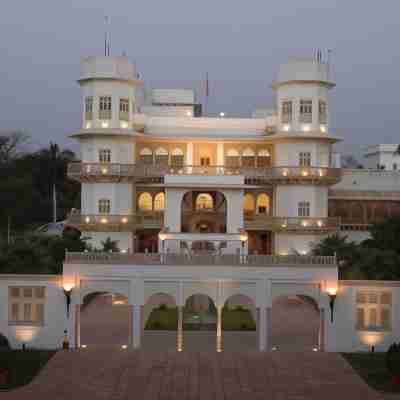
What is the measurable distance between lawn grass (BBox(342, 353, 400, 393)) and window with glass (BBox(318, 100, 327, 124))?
23955 millimetres

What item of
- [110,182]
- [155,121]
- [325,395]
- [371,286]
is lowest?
[325,395]

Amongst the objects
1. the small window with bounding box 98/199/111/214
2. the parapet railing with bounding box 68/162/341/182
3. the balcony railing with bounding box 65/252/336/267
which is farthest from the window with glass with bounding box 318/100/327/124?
the balcony railing with bounding box 65/252/336/267

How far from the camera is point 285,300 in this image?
46625 mm

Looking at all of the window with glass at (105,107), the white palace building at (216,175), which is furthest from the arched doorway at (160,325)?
the window with glass at (105,107)

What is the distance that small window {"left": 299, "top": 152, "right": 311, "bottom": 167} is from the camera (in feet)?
171

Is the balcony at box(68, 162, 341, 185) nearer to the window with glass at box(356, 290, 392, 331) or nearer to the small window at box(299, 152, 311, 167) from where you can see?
the small window at box(299, 152, 311, 167)

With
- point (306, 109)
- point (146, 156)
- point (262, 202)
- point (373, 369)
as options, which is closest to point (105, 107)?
point (146, 156)

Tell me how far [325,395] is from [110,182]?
2895 centimetres

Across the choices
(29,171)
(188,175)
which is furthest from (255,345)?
(29,171)

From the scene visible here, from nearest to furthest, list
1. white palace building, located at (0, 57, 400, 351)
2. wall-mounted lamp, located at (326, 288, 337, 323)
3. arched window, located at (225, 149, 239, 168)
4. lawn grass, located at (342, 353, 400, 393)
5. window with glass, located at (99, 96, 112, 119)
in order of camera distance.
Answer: lawn grass, located at (342, 353, 400, 393) < wall-mounted lamp, located at (326, 288, 337, 323) < white palace building, located at (0, 57, 400, 351) < window with glass, located at (99, 96, 112, 119) < arched window, located at (225, 149, 239, 168)

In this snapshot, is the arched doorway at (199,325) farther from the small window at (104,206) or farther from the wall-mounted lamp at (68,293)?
the small window at (104,206)

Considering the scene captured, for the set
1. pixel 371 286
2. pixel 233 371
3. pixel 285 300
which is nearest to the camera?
pixel 233 371

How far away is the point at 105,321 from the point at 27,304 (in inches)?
285

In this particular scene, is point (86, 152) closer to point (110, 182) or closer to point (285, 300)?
point (110, 182)
